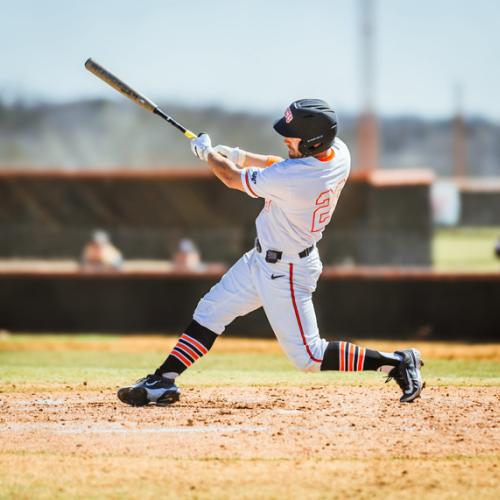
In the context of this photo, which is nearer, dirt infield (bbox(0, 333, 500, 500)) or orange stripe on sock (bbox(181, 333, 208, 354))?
dirt infield (bbox(0, 333, 500, 500))

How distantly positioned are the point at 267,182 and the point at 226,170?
387 millimetres

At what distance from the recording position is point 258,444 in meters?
5.61

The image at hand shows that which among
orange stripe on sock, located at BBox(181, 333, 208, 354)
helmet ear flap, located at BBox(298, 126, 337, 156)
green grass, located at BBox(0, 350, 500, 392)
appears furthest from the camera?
green grass, located at BBox(0, 350, 500, 392)

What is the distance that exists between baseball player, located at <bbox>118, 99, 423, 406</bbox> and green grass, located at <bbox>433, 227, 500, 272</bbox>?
1292cm

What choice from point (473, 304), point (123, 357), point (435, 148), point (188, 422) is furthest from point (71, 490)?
point (435, 148)

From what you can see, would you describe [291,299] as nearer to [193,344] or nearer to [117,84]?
Answer: [193,344]

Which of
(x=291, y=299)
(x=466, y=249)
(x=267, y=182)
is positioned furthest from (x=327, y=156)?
(x=466, y=249)

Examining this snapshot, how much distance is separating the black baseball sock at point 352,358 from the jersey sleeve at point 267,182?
3.48 ft

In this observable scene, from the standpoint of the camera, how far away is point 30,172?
20797mm

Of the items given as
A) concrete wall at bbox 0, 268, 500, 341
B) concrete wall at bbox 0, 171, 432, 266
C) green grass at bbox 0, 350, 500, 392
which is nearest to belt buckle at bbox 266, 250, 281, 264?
green grass at bbox 0, 350, 500, 392

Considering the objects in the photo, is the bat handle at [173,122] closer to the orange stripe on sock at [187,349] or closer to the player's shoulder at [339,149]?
the player's shoulder at [339,149]

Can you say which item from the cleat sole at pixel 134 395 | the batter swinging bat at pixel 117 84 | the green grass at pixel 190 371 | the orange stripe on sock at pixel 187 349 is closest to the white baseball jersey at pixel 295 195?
the orange stripe on sock at pixel 187 349

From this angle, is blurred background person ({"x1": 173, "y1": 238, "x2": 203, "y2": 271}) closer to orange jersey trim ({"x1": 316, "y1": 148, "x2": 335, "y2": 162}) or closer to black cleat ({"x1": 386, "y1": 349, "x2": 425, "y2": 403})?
black cleat ({"x1": 386, "y1": 349, "x2": 425, "y2": 403})

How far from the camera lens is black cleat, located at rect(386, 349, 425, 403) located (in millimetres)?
6570
